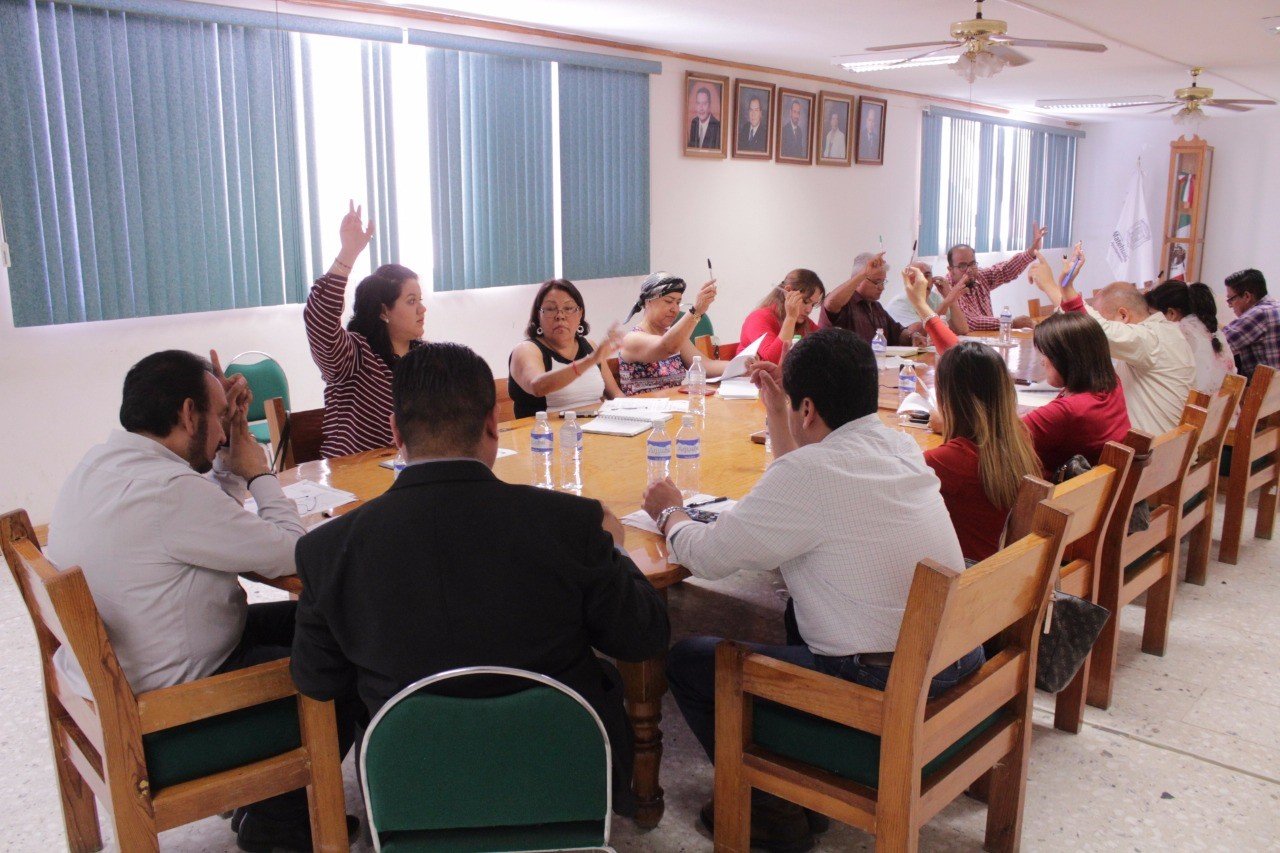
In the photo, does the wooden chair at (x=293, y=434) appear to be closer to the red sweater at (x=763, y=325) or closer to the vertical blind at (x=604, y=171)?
the red sweater at (x=763, y=325)

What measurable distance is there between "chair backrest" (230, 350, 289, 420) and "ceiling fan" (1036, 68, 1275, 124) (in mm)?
6460

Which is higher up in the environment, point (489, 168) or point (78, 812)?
point (489, 168)

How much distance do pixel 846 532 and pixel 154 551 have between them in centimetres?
127

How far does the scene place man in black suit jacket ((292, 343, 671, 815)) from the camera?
148cm

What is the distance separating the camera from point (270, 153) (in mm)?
4797

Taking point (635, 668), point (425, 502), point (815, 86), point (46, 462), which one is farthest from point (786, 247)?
point (425, 502)

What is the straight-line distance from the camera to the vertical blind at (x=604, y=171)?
Result: 6312 mm

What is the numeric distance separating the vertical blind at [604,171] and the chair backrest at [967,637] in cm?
484

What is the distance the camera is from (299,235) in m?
4.98

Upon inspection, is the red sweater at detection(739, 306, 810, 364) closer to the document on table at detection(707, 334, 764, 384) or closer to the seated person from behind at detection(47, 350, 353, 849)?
the document on table at detection(707, 334, 764, 384)

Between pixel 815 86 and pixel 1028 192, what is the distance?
4.70 m

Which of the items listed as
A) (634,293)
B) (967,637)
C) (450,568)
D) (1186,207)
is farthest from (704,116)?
(1186,207)

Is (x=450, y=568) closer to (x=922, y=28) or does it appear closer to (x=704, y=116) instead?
(x=922, y=28)

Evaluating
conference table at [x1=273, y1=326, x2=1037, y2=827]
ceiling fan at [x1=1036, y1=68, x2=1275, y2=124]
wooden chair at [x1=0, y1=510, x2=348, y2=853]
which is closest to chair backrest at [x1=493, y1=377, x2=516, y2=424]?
conference table at [x1=273, y1=326, x2=1037, y2=827]
